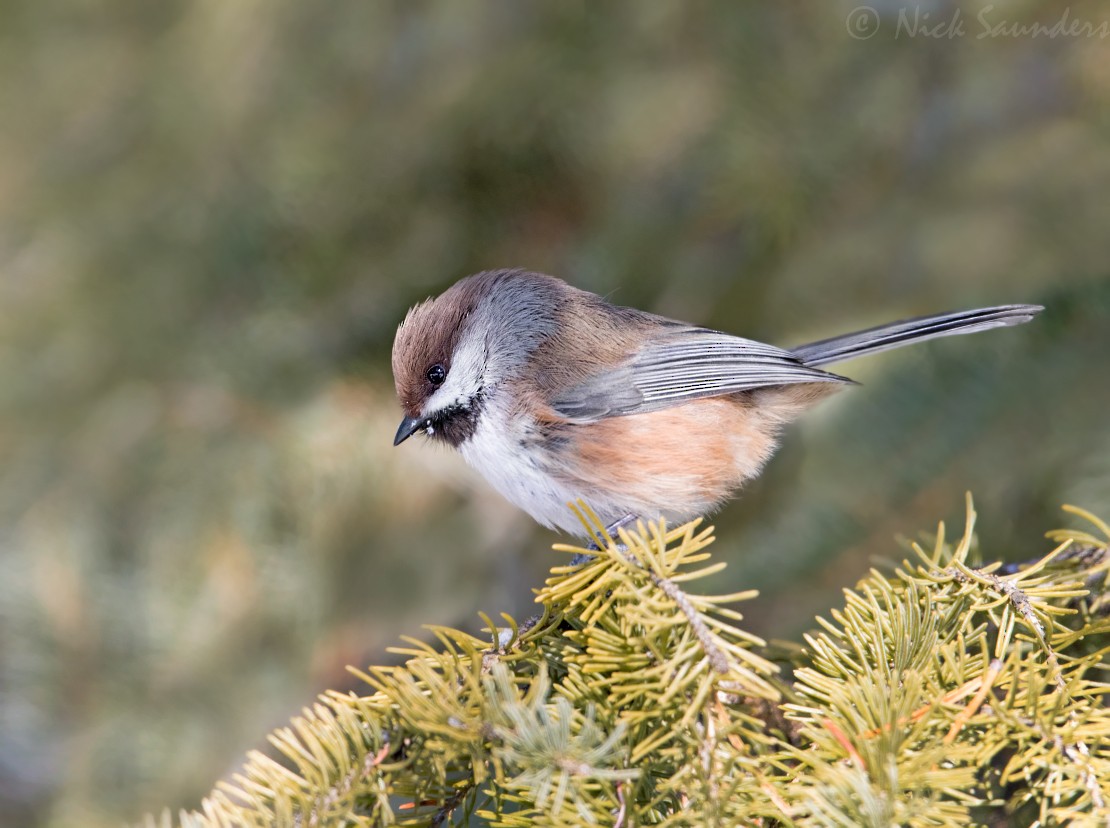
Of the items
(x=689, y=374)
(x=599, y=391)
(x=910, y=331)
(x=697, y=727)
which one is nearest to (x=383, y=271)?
(x=599, y=391)

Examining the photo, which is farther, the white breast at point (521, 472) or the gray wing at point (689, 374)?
the gray wing at point (689, 374)

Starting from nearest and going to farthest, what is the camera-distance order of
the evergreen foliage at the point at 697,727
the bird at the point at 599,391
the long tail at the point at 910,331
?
the evergreen foliage at the point at 697,727 → the long tail at the point at 910,331 → the bird at the point at 599,391

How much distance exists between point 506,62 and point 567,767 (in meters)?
1.87

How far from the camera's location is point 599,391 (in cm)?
217

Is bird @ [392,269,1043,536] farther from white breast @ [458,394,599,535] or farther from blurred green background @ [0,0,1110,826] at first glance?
blurred green background @ [0,0,1110,826]

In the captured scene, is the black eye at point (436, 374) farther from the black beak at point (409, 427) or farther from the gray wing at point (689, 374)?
the gray wing at point (689, 374)

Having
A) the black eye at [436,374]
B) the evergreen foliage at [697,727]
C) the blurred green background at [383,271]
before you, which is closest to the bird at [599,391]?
the black eye at [436,374]

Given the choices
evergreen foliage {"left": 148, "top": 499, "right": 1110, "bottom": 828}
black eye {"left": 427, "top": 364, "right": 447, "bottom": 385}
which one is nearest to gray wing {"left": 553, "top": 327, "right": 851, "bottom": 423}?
black eye {"left": 427, "top": 364, "right": 447, "bottom": 385}

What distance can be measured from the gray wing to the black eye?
289mm

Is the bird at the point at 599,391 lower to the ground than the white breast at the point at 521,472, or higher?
higher

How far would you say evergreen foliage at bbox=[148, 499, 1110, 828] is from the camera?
3.34 ft

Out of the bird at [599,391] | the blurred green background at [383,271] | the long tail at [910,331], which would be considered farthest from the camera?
the blurred green background at [383,271]

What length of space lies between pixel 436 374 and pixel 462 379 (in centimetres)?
8

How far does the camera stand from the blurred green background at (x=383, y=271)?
2143 mm
